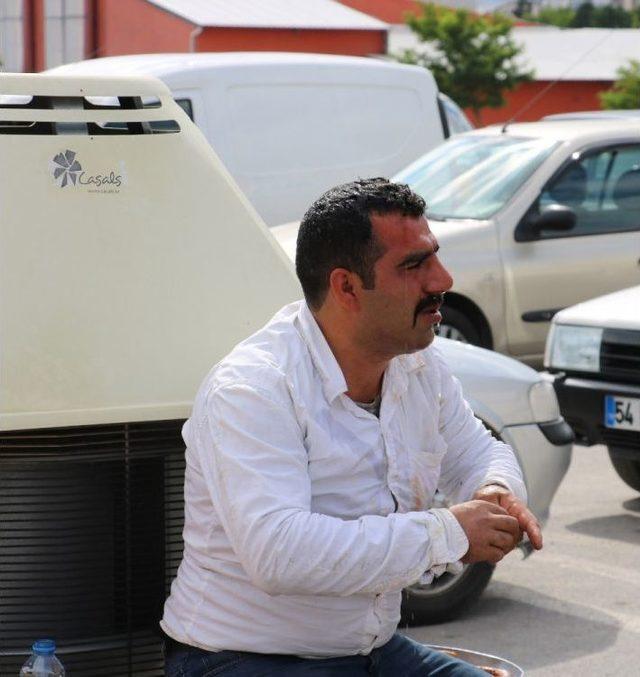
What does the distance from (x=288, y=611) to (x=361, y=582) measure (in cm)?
19

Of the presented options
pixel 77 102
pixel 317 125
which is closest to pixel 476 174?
pixel 317 125

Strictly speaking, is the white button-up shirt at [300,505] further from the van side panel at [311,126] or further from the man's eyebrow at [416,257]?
the van side panel at [311,126]

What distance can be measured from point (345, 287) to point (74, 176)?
0.69 metres

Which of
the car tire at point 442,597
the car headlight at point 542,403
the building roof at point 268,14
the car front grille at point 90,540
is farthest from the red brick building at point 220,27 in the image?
the car front grille at point 90,540

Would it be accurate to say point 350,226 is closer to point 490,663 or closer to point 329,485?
point 329,485

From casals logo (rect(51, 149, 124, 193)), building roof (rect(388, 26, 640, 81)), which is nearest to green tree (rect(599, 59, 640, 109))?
building roof (rect(388, 26, 640, 81))

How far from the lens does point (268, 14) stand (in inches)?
1677

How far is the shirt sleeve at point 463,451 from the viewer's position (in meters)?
3.24

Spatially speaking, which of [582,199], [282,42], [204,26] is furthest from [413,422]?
[282,42]

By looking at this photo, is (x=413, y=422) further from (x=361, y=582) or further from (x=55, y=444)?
(x=55, y=444)

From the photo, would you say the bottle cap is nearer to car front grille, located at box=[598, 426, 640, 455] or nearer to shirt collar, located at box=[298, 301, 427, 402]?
shirt collar, located at box=[298, 301, 427, 402]

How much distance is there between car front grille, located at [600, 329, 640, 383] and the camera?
7117 millimetres

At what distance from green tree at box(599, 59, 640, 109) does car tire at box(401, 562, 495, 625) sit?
43.6 metres

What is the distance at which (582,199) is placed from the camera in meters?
10.9
